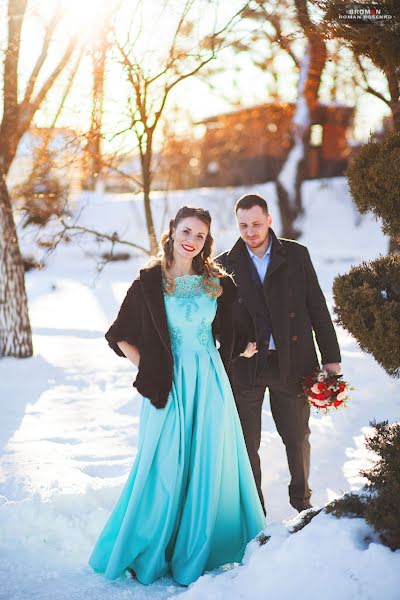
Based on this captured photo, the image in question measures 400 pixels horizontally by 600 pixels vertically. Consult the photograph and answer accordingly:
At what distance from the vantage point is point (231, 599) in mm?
2865

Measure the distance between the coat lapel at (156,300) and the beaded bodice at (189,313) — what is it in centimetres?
6

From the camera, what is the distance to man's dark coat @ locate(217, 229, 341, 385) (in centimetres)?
416

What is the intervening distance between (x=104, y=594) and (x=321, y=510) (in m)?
1.29

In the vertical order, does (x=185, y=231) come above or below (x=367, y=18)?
below

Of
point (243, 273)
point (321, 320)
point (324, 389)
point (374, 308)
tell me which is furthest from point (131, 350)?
point (374, 308)

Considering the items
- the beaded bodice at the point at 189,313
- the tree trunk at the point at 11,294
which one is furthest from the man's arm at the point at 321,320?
Answer: the tree trunk at the point at 11,294

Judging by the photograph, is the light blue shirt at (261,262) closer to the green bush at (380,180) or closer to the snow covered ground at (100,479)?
the green bush at (380,180)

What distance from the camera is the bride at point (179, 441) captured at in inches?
140

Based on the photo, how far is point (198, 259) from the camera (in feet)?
12.6

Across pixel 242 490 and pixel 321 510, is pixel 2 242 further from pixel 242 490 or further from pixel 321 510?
pixel 321 510

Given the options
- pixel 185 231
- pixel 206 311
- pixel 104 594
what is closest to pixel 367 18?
pixel 185 231

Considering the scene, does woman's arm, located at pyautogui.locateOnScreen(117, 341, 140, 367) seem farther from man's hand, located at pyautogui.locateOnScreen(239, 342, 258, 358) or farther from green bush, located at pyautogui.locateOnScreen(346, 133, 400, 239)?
green bush, located at pyautogui.locateOnScreen(346, 133, 400, 239)

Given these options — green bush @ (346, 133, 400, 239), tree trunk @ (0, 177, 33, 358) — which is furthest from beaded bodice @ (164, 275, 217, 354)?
tree trunk @ (0, 177, 33, 358)

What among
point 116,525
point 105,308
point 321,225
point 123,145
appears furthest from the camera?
point 321,225
